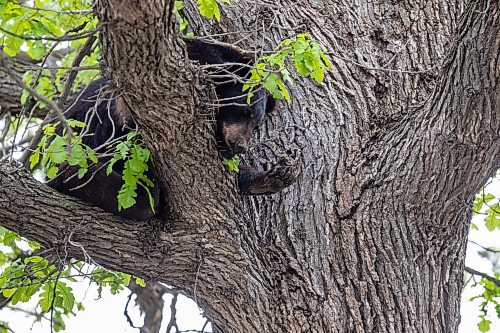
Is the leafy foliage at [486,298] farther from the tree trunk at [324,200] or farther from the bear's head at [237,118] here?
the bear's head at [237,118]

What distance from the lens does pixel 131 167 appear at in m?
3.67

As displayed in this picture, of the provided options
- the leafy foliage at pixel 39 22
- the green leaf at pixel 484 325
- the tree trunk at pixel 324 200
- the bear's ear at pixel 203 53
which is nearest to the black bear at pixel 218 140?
the bear's ear at pixel 203 53

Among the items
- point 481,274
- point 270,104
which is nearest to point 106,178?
point 270,104

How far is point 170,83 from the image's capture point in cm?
340

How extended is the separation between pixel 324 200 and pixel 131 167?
131 cm

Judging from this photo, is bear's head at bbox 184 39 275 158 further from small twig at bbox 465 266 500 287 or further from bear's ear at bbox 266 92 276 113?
small twig at bbox 465 266 500 287


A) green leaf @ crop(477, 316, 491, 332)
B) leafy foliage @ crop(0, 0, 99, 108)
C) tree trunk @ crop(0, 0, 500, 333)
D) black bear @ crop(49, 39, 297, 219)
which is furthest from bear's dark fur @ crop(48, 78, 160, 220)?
green leaf @ crop(477, 316, 491, 332)

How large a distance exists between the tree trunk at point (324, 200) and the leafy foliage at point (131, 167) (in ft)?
0.27

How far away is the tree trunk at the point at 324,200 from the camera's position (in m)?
3.77

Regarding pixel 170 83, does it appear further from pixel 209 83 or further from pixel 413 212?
pixel 413 212

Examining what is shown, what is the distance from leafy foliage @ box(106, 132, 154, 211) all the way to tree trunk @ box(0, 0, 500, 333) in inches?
3.2

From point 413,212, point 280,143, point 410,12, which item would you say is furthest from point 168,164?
point 410,12

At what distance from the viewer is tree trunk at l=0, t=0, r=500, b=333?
3771 mm


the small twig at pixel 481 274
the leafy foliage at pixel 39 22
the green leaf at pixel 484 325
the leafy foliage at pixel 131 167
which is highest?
the leafy foliage at pixel 39 22
